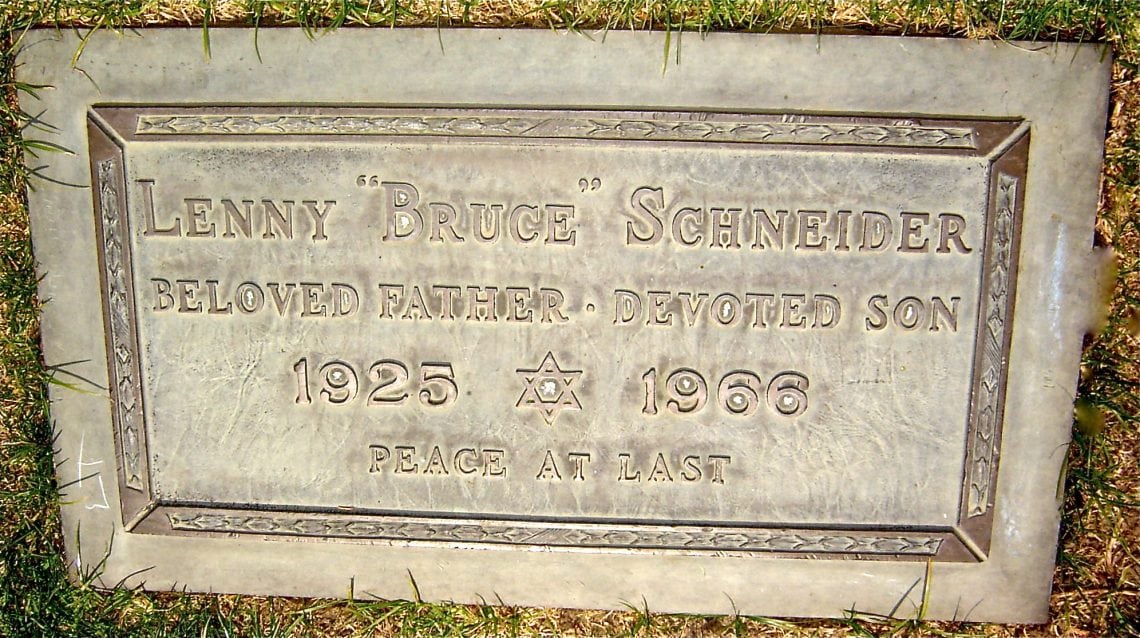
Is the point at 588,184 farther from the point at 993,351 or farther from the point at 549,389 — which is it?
the point at 993,351

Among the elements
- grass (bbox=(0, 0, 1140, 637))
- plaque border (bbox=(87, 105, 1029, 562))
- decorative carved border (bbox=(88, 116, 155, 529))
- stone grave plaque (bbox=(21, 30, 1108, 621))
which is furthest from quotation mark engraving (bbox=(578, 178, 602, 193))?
decorative carved border (bbox=(88, 116, 155, 529))

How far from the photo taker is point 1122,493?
2463 millimetres

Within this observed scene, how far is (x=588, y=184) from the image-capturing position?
7.39 ft

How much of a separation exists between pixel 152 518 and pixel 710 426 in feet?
6.02

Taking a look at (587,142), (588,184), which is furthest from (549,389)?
(587,142)

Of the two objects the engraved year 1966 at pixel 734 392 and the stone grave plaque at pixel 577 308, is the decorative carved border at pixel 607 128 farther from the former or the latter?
the engraved year 1966 at pixel 734 392

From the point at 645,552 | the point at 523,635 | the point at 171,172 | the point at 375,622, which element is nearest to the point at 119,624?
the point at 375,622

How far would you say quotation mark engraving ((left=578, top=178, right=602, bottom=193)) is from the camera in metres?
2.25

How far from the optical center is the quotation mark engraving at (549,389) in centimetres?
234

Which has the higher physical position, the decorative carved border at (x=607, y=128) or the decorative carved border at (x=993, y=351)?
the decorative carved border at (x=607, y=128)

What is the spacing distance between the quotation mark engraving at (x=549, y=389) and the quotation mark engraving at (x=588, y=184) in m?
0.51

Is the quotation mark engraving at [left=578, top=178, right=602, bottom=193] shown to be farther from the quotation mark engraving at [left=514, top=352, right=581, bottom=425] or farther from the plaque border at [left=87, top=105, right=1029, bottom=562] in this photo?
the quotation mark engraving at [left=514, top=352, right=581, bottom=425]

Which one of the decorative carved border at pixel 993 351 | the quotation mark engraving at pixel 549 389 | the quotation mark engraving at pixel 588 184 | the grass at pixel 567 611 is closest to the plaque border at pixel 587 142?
the decorative carved border at pixel 993 351

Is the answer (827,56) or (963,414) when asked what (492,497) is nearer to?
(963,414)
